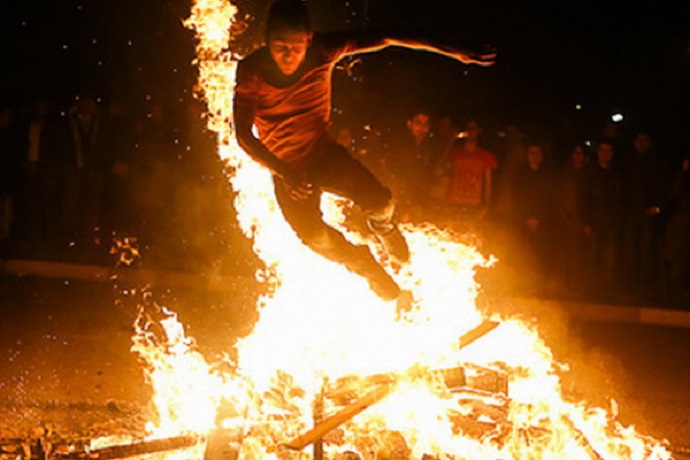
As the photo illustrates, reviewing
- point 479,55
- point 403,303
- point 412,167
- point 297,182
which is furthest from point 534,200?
point 297,182

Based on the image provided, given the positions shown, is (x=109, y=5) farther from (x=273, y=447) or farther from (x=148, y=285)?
(x=273, y=447)

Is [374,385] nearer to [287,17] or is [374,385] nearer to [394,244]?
[394,244]

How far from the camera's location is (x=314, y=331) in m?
5.70

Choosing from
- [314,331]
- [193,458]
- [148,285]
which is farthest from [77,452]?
[148,285]

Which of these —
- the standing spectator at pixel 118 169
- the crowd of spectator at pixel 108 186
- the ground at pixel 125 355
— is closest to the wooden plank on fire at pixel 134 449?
the ground at pixel 125 355

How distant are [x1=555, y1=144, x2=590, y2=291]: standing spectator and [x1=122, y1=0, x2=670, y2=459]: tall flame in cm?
333

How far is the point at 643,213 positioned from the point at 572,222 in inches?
35.7

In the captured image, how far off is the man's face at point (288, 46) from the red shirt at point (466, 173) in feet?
15.3

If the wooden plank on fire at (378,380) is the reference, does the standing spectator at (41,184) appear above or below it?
above

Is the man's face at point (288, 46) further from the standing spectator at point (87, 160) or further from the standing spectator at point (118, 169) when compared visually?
the standing spectator at point (87, 160)

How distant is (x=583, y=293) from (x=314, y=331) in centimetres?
499

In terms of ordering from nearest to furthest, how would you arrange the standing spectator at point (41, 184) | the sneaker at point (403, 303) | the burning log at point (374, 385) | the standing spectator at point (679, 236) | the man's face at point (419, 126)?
1. the burning log at point (374, 385)
2. the sneaker at point (403, 303)
3. the man's face at point (419, 126)
4. the standing spectator at point (679, 236)
5. the standing spectator at point (41, 184)

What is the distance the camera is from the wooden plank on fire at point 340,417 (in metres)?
4.23

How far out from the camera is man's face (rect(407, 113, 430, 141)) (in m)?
9.22
